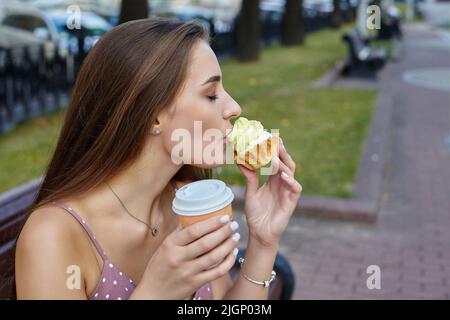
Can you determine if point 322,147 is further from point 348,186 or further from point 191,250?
point 191,250

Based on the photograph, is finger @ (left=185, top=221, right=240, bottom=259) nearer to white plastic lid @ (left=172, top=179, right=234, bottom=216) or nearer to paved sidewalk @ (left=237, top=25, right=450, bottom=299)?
white plastic lid @ (left=172, top=179, right=234, bottom=216)

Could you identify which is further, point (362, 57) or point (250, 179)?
point (362, 57)

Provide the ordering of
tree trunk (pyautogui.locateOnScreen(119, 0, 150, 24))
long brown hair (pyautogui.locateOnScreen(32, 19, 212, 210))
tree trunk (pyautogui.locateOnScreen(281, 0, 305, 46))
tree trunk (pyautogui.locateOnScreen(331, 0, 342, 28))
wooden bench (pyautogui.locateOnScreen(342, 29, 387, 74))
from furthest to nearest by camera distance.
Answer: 1. tree trunk (pyautogui.locateOnScreen(331, 0, 342, 28))
2. tree trunk (pyautogui.locateOnScreen(281, 0, 305, 46))
3. wooden bench (pyautogui.locateOnScreen(342, 29, 387, 74))
4. tree trunk (pyautogui.locateOnScreen(119, 0, 150, 24))
5. long brown hair (pyautogui.locateOnScreen(32, 19, 212, 210))

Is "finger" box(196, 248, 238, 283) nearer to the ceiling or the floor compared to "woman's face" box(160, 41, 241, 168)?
nearer to the floor

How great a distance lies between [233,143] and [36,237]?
608 mm

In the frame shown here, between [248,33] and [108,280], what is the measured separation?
51.5ft

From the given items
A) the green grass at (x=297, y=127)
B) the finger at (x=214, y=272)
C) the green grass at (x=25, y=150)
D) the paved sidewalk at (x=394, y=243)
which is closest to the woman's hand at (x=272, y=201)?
the finger at (x=214, y=272)

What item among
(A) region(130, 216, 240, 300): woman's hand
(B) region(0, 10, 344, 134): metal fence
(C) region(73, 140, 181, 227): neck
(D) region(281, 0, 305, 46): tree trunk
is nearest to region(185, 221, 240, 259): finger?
(A) region(130, 216, 240, 300): woman's hand

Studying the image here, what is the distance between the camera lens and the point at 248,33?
17.1m

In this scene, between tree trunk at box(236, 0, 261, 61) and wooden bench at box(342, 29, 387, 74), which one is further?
tree trunk at box(236, 0, 261, 61)

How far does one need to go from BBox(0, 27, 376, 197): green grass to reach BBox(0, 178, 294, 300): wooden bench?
0.91 ft

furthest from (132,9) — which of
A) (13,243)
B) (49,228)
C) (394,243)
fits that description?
(49,228)

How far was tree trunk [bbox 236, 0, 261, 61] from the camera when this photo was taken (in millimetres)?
17047

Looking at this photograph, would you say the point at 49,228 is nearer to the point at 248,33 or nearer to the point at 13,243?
the point at 13,243
